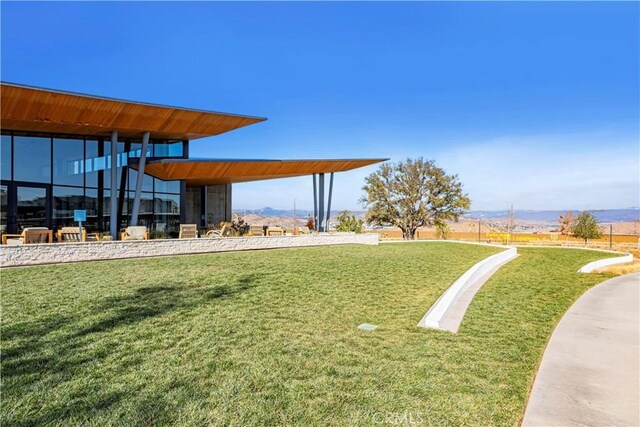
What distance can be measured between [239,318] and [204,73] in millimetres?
17493

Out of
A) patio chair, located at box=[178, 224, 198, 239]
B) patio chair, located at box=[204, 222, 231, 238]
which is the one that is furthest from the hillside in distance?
patio chair, located at box=[178, 224, 198, 239]

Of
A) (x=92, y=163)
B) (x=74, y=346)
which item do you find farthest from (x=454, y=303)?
(x=92, y=163)

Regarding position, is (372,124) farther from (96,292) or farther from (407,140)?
(96,292)

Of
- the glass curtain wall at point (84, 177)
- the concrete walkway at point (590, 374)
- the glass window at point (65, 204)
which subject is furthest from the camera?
the glass window at point (65, 204)

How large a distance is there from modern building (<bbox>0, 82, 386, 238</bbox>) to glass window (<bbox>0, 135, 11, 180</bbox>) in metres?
0.03

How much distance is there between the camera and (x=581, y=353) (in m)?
3.90

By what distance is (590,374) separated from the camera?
132 inches

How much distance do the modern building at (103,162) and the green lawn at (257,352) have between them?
269 inches

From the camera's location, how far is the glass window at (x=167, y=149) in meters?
17.9

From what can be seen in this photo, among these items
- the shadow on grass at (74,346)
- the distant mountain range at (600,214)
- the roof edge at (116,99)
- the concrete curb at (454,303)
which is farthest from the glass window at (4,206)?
the distant mountain range at (600,214)

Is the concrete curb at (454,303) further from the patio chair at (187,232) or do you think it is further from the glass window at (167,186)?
the glass window at (167,186)

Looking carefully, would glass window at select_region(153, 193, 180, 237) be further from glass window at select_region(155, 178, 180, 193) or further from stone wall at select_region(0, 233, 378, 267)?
stone wall at select_region(0, 233, 378, 267)

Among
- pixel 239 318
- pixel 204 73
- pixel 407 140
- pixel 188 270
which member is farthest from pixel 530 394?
pixel 407 140

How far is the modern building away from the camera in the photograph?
40.2 ft
